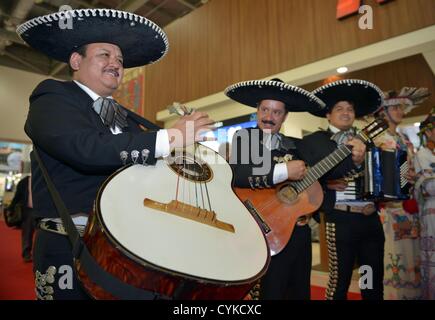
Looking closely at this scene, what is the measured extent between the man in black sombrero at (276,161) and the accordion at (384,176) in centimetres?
24

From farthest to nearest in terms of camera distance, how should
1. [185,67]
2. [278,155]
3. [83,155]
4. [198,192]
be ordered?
1. [185,67]
2. [278,155]
3. [198,192]
4. [83,155]

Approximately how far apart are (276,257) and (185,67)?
16.1 feet

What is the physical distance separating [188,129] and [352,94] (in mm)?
1815

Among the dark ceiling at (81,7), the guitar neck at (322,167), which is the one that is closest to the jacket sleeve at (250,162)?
the guitar neck at (322,167)

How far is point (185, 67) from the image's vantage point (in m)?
6.06

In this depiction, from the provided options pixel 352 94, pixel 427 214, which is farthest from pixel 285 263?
pixel 427 214

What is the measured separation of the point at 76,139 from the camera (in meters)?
0.99

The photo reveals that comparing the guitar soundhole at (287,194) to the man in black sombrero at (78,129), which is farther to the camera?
the guitar soundhole at (287,194)

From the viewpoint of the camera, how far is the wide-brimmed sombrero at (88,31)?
1271mm

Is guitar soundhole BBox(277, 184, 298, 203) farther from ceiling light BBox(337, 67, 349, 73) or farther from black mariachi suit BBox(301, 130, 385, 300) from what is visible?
ceiling light BBox(337, 67, 349, 73)

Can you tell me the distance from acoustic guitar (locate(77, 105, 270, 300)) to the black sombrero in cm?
161

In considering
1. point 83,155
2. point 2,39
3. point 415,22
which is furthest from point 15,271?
point 2,39

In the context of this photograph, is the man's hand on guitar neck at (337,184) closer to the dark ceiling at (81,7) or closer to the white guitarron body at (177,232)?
the white guitarron body at (177,232)
